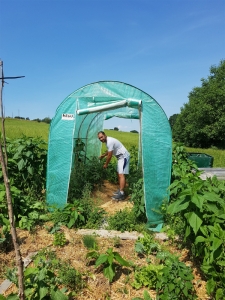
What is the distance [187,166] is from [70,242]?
3.03 m

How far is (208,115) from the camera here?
29781mm

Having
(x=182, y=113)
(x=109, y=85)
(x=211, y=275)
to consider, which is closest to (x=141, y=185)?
(x=109, y=85)

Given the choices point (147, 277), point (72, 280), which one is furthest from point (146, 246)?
point (72, 280)

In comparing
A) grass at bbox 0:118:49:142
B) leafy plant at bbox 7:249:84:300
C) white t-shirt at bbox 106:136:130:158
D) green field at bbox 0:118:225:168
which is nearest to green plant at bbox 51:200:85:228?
leafy plant at bbox 7:249:84:300

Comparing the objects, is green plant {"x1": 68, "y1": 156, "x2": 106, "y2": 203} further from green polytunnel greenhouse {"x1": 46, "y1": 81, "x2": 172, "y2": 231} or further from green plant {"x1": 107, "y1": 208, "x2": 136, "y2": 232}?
green plant {"x1": 107, "y1": 208, "x2": 136, "y2": 232}

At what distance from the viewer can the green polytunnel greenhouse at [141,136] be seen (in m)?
4.63

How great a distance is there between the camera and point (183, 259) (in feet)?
11.6

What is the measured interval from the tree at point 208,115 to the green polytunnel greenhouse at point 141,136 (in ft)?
85.7

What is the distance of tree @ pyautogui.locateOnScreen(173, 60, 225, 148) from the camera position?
28.9m

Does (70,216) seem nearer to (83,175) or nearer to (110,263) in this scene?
(110,263)

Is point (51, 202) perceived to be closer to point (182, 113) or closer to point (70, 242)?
point (70, 242)

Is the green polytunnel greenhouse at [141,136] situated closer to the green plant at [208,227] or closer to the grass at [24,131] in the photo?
the green plant at [208,227]

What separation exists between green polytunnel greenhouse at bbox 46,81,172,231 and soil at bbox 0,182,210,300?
89 cm

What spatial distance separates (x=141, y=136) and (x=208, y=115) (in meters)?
27.8
